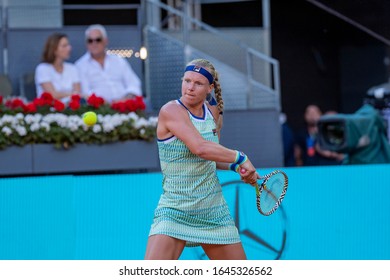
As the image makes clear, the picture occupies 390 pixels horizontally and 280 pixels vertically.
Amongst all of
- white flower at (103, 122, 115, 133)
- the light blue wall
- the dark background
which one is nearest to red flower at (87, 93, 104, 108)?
white flower at (103, 122, 115, 133)

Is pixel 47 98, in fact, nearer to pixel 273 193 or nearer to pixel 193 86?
pixel 193 86

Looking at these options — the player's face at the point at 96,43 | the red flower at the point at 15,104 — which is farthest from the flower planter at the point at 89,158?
the player's face at the point at 96,43

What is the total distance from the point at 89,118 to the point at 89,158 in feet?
1.34

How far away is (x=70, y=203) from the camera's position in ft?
25.3

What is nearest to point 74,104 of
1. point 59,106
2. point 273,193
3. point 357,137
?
point 59,106

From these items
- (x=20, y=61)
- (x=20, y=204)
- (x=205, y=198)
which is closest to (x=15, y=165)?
(x=20, y=204)

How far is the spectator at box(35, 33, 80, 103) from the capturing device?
948 cm

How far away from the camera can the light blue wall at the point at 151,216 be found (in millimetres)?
7711

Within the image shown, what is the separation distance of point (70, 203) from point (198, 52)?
360 cm

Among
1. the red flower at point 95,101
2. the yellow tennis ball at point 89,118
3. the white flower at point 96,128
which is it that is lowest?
the white flower at point 96,128

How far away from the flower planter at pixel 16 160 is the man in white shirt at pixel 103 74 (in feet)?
4.24

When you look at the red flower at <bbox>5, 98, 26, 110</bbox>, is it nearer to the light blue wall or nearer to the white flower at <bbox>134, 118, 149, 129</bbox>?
the white flower at <bbox>134, 118, 149, 129</bbox>

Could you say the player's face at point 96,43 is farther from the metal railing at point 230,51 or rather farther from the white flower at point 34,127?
the white flower at point 34,127
